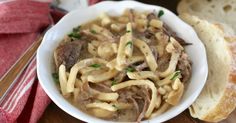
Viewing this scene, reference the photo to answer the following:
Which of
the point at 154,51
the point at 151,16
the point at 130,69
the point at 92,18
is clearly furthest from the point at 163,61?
the point at 92,18

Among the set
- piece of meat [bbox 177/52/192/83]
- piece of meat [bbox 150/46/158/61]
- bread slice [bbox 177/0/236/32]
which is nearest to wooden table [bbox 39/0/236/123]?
piece of meat [bbox 177/52/192/83]

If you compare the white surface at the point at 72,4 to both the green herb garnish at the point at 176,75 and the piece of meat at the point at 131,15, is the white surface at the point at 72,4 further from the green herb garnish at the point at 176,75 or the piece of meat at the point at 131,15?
the green herb garnish at the point at 176,75

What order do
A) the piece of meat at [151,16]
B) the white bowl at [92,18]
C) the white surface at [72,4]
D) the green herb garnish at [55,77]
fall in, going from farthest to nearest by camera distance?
the white surface at [72,4], the piece of meat at [151,16], the green herb garnish at [55,77], the white bowl at [92,18]

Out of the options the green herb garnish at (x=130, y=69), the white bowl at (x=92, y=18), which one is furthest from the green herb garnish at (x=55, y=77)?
the green herb garnish at (x=130, y=69)

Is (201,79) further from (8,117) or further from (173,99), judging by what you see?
(8,117)

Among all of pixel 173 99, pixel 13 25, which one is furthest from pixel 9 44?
pixel 173 99

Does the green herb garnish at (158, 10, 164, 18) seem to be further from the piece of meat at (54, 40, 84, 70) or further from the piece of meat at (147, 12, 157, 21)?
the piece of meat at (54, 40, 84, 70)
